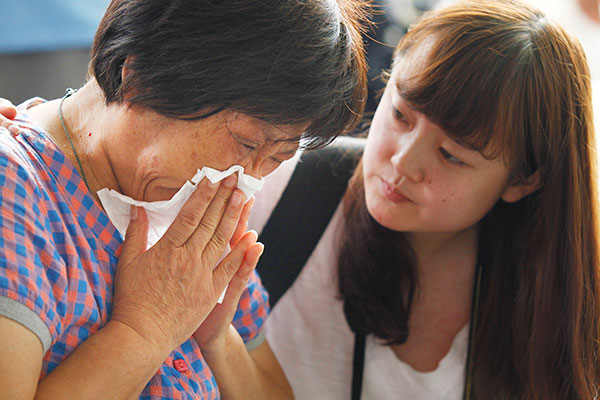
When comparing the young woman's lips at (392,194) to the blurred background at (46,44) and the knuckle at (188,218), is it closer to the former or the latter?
the blurred background at (46,44)

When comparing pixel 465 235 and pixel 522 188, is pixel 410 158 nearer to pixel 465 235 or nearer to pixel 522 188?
pixel 522 188

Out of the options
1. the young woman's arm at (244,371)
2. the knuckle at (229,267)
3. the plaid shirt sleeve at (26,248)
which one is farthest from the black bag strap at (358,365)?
the plaid shirt sleeve at (26,248)

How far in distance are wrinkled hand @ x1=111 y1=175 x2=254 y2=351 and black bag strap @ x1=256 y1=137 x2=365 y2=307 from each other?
0.45m

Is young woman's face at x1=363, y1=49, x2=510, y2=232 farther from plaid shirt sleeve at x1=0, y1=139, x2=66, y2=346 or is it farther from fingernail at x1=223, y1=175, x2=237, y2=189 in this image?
plaid shirt sleeve at x1=0, y1=139, x2=66, y2=346

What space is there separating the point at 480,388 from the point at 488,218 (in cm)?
41

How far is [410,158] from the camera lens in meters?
1.35

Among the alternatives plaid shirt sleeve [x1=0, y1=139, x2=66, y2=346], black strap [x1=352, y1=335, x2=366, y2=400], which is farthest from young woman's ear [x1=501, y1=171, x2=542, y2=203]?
plaid shirt sleeve [x1=0, y1=139, x2=66, y2=346]

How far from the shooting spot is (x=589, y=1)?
2963 millimetres

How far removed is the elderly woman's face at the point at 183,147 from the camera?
975mm

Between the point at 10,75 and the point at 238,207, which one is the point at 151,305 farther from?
the point at 10,75

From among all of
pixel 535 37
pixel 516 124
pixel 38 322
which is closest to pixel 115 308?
pixel 38 322

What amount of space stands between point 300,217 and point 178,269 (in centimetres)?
59

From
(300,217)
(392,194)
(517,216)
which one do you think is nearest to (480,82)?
(392,194)

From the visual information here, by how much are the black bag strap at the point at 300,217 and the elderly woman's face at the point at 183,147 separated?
0.50 metres
